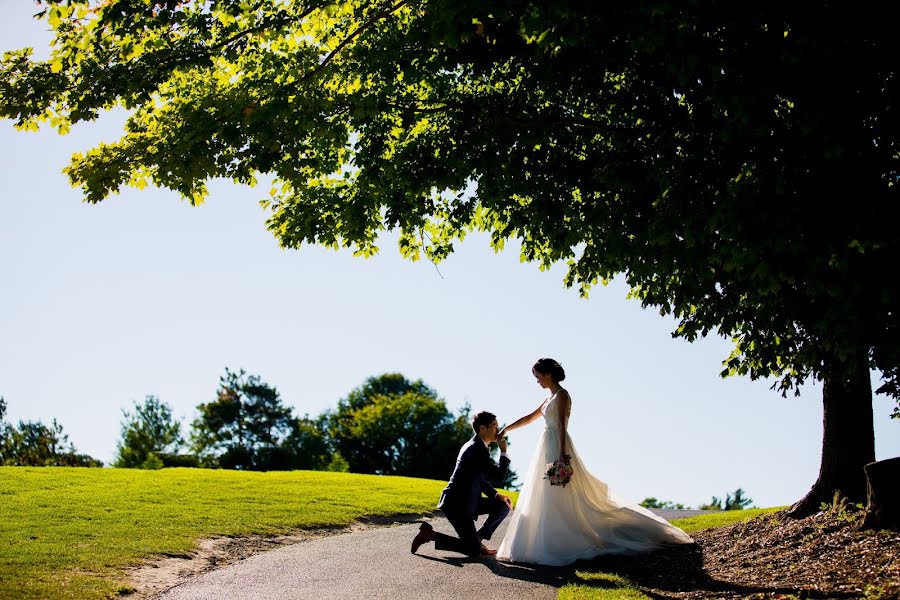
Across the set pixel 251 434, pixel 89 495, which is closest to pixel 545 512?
pixel 89 495

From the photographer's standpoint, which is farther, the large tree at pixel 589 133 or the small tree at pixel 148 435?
the small tree at pixel 148 435

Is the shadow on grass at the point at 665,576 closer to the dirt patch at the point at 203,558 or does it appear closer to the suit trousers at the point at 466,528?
the suit trousers at the point at 466,528

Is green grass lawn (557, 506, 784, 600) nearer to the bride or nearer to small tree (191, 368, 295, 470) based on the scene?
the bride

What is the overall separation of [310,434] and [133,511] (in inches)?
2121

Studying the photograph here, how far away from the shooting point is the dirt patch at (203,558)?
1052 cm

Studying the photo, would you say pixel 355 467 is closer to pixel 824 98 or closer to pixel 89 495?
pixel 89 495

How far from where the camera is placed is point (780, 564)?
10891 mm

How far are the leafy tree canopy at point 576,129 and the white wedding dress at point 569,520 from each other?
3.37 metres

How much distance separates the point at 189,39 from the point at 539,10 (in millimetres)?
6187

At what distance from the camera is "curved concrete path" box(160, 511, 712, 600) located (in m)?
9.76

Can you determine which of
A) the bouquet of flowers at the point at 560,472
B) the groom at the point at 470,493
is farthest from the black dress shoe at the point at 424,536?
the bouquet of flowers at the point at 560,472

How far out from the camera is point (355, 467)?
62.7 m

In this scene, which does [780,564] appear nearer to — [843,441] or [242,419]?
[843,441]

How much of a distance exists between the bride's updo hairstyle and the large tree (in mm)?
2046
